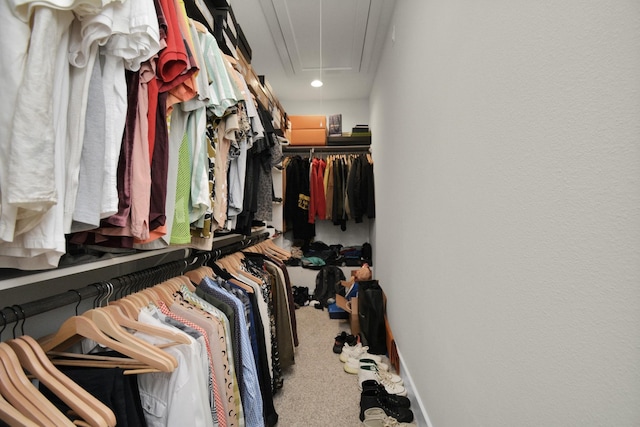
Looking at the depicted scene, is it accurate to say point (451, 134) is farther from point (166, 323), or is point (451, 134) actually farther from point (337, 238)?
point (337, 238)

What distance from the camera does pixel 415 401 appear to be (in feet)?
4.90

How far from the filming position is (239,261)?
72.2 inches

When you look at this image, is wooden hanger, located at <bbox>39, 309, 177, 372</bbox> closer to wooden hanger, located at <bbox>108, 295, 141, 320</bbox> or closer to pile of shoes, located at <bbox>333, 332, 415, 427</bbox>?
wooden hanger, located at <bbox>108, 295, 141, 320</bbox>

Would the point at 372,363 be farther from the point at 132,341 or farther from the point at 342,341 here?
the point at 132,341

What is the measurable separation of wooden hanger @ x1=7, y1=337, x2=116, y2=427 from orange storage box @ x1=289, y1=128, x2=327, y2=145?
3391 mm

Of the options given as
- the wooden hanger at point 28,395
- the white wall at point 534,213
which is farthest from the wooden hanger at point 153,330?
the white wall at point 534,213

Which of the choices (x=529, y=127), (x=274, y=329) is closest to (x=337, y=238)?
(x=274, y=329)

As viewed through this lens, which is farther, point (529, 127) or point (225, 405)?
point (225, 405)

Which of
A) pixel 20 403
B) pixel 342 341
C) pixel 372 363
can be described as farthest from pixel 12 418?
pixel 342 341

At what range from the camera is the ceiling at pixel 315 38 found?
2266mm

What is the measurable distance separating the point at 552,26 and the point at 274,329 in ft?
5.95

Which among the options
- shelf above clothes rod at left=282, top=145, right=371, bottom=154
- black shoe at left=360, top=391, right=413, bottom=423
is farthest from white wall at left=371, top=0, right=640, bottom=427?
shelf above clothes rod at left=282, top=145, right=371, bottom=154

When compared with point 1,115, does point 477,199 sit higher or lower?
lower

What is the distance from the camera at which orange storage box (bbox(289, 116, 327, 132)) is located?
12.3 ft
